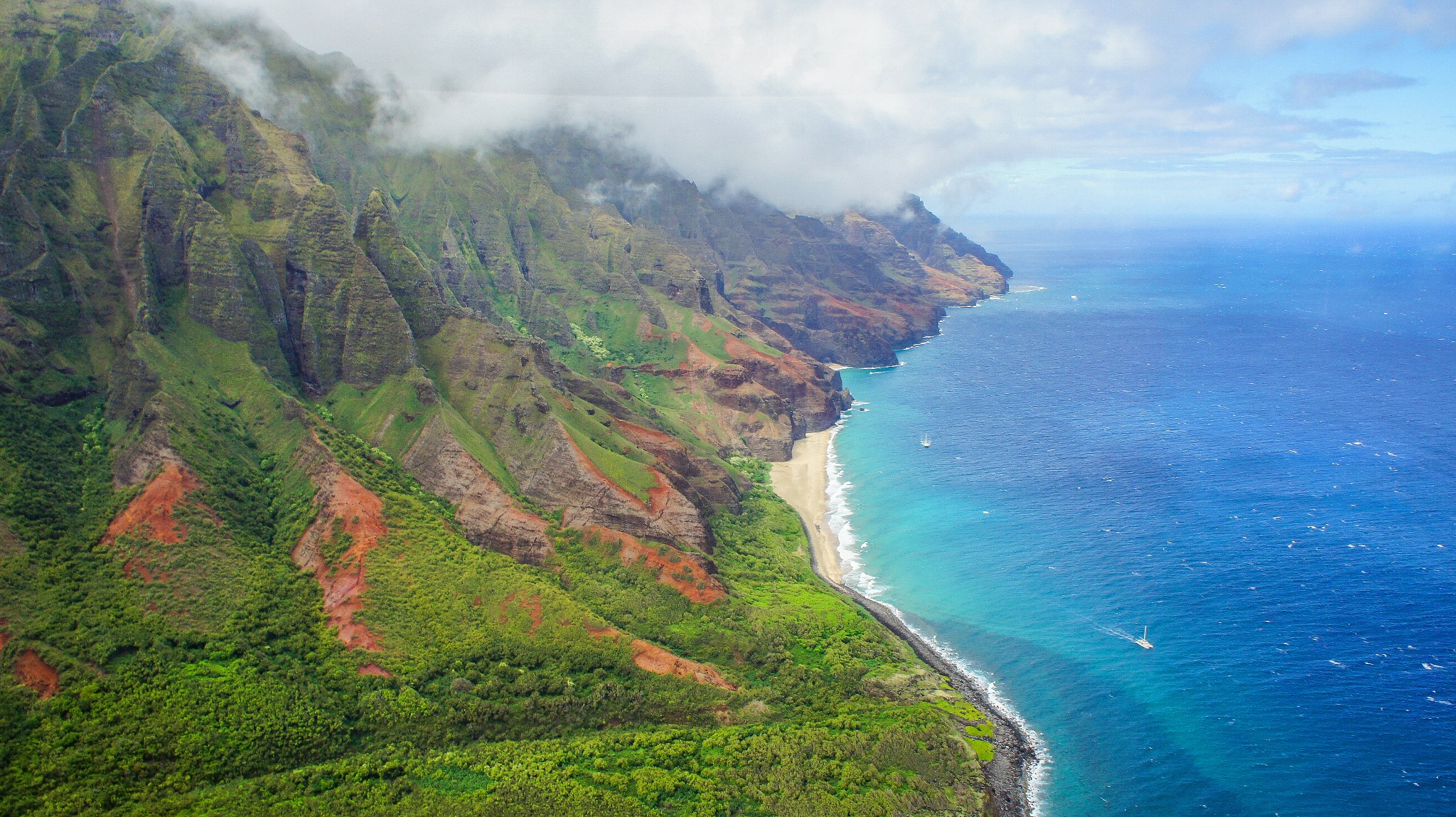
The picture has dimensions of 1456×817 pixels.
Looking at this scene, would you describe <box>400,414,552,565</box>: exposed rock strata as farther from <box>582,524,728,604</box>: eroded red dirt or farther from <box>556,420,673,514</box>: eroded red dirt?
<box>556,420,673,514</box>: eroded red dirt

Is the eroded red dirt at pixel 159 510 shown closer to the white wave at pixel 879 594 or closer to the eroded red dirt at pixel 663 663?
the eroded red dirt at pixel 663 663

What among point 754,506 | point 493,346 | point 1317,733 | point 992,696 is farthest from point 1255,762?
point 493,346

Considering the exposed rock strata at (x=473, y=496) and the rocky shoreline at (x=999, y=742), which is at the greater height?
the exposed rock strata at (x=473, y=496)

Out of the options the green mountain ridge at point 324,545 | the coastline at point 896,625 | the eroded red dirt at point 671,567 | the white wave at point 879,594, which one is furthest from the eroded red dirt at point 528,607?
the white wave at point 879,594

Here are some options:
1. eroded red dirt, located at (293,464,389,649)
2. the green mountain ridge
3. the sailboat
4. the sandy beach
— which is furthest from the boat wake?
eroded red dirt, located at (293,464,389,649)

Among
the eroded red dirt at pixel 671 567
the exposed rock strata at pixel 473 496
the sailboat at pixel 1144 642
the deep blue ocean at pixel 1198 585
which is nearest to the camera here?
the deep blue ocean at pixel 1198 585

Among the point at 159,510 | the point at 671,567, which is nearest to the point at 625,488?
the point at 671,567
